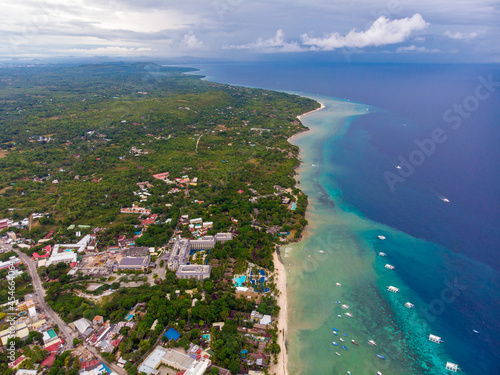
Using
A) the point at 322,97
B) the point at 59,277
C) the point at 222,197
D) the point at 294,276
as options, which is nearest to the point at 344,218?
the point at 294,276

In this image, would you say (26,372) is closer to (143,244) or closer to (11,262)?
(143,244)

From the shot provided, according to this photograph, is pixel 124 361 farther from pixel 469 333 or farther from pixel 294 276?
pixel 469 333

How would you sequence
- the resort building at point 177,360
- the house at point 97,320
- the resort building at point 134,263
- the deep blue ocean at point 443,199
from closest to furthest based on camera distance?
the resort building at point 177,360 → the house at point 97,320 → the deep blue ocean at point 443,199 → the resort building at point 134,263

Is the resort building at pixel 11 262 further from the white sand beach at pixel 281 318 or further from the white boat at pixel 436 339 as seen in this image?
the white boat at pixel 436 339

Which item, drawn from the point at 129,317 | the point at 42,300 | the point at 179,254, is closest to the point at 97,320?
the point at 129,317

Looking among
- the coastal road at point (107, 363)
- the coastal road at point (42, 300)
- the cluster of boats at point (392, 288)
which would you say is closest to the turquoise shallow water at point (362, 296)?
the cluster of boats at point (392, 288)
